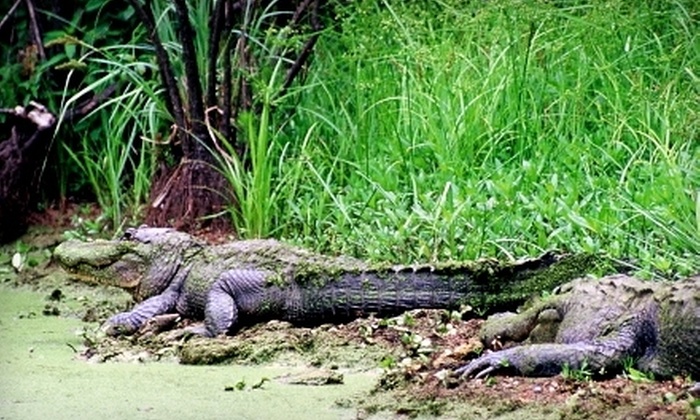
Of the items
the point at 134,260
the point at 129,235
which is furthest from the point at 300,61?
the point at 134,260

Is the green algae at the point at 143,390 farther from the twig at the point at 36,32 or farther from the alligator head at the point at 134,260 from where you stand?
the twig at the point at 36,32

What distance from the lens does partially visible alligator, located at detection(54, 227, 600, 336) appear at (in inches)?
237

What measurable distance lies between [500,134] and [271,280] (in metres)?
1.81

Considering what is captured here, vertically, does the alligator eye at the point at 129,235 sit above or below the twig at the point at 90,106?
below

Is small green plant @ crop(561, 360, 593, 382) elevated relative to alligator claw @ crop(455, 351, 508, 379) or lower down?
elevated

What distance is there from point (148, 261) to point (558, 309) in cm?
249

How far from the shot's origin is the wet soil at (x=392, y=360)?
4.49 meters

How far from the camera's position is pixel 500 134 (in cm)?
761

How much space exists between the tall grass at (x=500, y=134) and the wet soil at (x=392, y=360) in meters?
0.81

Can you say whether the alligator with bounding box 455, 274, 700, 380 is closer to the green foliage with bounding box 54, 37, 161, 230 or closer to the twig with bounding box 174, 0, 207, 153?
the twig with bounding box 174, 0, 207, 153

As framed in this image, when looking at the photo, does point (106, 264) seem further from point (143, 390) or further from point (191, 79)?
point (143, 390)

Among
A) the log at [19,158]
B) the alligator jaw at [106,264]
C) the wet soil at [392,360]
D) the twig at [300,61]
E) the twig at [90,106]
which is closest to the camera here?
the wet soil at [392,360]

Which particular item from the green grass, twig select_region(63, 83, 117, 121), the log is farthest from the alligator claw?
twig select_region(63, 83, 117, 121)

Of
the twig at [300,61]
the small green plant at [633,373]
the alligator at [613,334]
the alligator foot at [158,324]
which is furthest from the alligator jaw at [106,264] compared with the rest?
the small green plant at [633,373]
